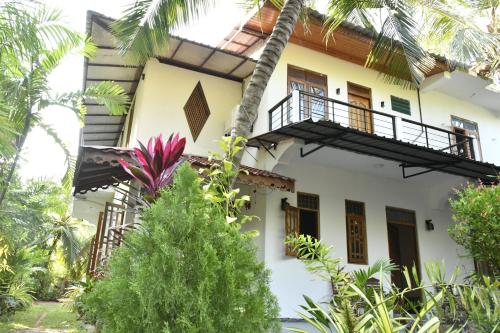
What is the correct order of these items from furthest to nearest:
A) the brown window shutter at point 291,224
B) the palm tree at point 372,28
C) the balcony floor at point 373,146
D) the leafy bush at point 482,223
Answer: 1. the brown window shutter at point 291,224
2. the balcony floor at point 373,146
3. the palm tree at point 372,28
4. the leafy bush at point 482,223

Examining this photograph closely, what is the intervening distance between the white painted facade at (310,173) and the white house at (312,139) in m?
0.03

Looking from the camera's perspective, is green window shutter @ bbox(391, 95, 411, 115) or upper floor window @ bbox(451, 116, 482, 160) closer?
green window shutter @ bbox(391, 95, 411, 115)

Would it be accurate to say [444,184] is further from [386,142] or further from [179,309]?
[179,309]

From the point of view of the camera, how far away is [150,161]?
156 inches

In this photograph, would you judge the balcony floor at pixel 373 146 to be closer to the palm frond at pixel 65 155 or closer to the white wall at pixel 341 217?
the white wall at pixel 341 217

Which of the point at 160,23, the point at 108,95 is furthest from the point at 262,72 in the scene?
the point at 108,95

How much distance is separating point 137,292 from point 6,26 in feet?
12.6

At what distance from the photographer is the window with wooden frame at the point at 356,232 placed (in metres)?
9.94

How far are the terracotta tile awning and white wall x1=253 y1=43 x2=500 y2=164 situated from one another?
200cm

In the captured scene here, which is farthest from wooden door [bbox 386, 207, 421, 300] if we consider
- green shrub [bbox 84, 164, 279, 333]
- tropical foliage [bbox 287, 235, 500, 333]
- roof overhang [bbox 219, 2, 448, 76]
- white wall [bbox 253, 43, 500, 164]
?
green shrub [bbox 84, 164, 279, 333]

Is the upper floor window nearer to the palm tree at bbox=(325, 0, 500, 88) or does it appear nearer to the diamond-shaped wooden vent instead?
the palm tree at bbox=(325, 0, 500, 88)

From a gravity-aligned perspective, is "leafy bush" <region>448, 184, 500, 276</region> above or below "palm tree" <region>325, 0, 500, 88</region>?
below

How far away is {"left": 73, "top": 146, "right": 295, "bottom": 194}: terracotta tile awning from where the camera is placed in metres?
6.63

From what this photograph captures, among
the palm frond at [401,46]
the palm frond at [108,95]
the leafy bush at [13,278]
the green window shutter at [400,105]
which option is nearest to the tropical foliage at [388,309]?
the palm frond at [401,46]
